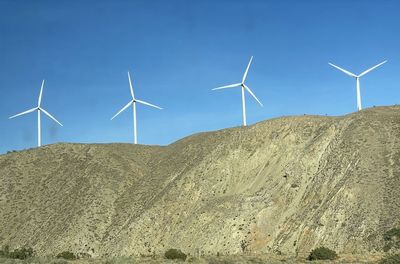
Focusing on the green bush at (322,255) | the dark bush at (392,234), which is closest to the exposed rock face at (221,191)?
the dark bush at (392,234)

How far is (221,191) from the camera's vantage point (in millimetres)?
84312

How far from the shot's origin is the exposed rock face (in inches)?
2532

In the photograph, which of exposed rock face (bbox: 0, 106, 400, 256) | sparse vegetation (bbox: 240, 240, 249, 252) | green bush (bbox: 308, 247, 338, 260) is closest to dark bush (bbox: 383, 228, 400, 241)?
exposed rock face (bbox: 0, 106, 400, 256)

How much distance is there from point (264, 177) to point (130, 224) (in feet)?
67.8

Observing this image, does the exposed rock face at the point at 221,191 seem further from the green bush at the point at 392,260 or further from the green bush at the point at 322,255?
the green bush at the point at 392,260

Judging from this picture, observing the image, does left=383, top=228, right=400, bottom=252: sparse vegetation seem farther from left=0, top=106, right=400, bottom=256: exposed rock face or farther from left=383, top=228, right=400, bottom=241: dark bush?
left=0, top=106, right=400, bottom=256: exposed rock face

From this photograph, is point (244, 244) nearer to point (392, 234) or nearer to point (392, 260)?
point (392, 234)

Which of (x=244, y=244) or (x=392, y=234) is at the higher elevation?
(x=392, y=234)

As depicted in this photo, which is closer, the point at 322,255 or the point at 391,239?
the point at 322,255

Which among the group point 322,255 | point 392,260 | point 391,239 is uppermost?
point 391,239

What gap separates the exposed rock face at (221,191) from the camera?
211 feet

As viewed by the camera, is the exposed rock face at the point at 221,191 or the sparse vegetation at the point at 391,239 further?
the exposed rock face at the point at 221,191

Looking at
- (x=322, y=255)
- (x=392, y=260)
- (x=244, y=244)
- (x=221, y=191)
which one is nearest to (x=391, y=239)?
(x=322, y=255)

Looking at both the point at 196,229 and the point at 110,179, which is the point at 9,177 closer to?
the point at 110,179
